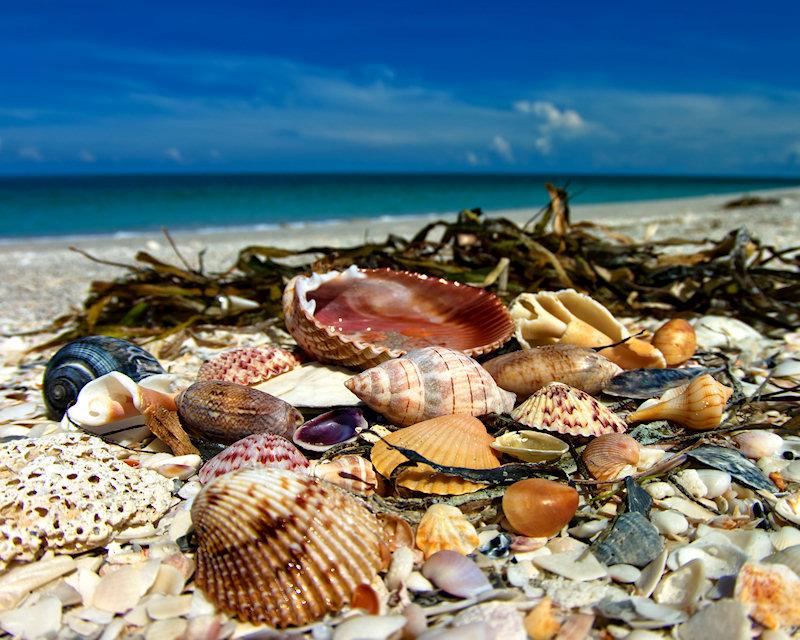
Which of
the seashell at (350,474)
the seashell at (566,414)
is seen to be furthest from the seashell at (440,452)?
the seashell at (566,414)

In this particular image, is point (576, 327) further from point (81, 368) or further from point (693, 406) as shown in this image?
point (81, 368)

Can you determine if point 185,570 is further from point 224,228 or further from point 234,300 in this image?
point 224,228

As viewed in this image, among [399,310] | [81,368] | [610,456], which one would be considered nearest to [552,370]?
[610,456]

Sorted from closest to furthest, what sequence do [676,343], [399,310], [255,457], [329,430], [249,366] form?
[255,457] < [329,430] < [249,366] < [676,343] < [399,310]

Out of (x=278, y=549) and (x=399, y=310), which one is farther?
(x=399, y=310)

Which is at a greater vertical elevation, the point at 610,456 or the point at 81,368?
the point at 81,368

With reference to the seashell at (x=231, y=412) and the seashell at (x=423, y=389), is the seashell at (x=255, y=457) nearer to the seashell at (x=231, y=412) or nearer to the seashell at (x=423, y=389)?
the seashell at (x=231, y=412)

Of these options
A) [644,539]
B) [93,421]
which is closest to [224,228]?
[93,421]
